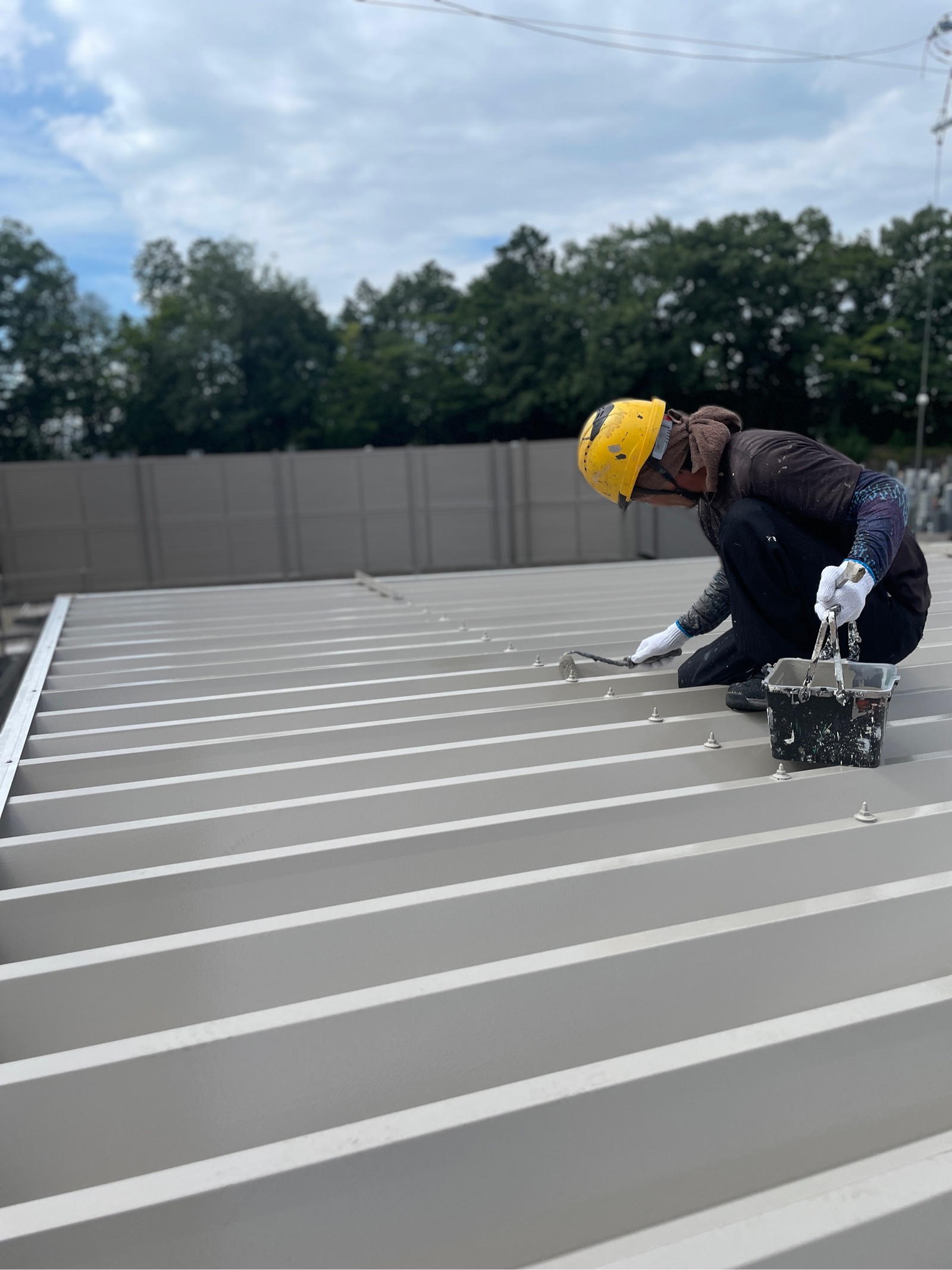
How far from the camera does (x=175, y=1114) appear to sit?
1.26m

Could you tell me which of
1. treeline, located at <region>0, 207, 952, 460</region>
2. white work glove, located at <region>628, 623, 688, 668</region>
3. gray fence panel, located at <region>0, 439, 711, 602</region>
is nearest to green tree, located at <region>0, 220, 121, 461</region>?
treeline, located at <region>0, 207, 952, 460</region>

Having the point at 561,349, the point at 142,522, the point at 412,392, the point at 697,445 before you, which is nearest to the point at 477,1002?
the point at 697,445

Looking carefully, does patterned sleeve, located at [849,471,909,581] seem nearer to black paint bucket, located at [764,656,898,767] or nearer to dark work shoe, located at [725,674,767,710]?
black paint bucket, located at [764,656,898,767]

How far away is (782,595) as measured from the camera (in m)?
2.57

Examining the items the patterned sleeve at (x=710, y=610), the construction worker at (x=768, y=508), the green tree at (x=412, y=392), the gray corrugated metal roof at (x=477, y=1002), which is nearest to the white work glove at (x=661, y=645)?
the patterned sleeve at (x=710, y=610)

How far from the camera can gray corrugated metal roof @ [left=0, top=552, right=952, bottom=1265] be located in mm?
1106

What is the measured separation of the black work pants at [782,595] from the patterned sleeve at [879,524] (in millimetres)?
211

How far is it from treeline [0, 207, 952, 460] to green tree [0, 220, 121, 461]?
0.07 metres

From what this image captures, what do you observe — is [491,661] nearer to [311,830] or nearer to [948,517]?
[311,830]

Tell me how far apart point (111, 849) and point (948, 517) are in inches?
701

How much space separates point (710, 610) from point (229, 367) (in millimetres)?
39875

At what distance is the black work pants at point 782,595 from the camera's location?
99.7 inches

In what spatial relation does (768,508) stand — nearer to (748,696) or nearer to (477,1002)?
(748,696)

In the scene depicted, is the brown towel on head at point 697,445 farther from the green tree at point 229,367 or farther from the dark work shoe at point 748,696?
the green tree at point 229,367
